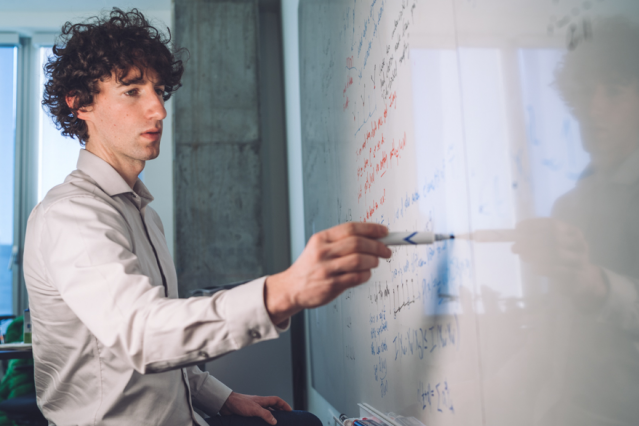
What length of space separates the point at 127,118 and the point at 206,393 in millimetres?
729

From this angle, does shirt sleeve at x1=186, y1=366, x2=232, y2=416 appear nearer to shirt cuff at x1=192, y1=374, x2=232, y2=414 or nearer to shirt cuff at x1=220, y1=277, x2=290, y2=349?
shirt cuff at x1=192, y1=374, x2=232, y2=414

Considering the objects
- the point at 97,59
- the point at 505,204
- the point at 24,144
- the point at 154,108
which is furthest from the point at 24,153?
the point at 505,204

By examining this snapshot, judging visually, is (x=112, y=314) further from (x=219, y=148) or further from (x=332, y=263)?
(x=219, y=148)

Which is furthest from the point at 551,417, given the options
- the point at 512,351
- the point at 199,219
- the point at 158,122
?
the point at 199,219

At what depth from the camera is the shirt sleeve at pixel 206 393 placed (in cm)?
115

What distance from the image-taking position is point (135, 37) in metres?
1.07

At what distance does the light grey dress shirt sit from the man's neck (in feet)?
0.10

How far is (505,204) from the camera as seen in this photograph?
1.56 feet

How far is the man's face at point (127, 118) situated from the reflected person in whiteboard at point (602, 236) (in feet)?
2.66

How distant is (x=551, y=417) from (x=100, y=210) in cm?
70

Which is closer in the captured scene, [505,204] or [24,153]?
[505,204]

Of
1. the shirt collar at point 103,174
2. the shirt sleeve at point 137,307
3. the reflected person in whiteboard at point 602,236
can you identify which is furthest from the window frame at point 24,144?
the reflected person in whiteboard at point 602,236

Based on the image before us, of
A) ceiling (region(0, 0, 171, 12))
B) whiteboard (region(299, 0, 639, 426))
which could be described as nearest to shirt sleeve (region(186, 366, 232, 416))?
whiteboard (region(299, 0, 639, 426))

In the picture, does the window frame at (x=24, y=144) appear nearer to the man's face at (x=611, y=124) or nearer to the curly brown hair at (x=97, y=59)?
the curly brown hair at (x=97, y=59)
